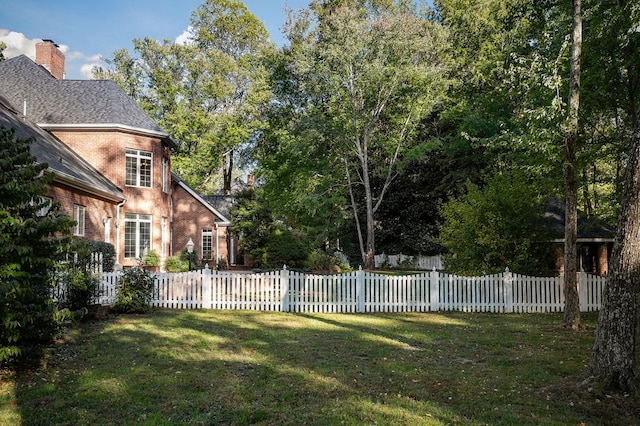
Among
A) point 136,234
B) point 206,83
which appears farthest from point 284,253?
point 206,83

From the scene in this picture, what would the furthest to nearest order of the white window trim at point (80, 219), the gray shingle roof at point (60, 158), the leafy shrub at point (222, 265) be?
the leafy shrub at point (222, 265), the white window trim at point (80, 219), the gray shingle roof at point (60, 158)

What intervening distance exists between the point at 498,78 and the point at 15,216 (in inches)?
1074

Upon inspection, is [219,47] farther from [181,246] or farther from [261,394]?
[261,394]

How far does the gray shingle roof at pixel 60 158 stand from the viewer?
15.8 m

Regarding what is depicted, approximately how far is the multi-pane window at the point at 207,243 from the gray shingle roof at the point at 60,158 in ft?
27.6

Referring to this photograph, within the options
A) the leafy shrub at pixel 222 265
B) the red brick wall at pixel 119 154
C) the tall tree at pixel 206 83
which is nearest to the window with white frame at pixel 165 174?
the red brick wall at pixel 119 154

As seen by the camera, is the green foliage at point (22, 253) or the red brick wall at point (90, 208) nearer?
the green foliage at point (22, 253)

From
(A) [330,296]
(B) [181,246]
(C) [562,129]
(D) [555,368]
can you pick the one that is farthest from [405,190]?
(D) [555,368]

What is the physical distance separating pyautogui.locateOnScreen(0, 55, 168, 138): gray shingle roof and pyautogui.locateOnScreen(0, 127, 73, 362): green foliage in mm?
15687

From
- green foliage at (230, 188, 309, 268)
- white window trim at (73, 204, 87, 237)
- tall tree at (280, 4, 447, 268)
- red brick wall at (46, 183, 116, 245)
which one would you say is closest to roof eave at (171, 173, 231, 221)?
green foliage at (230, 188, 309, 268)

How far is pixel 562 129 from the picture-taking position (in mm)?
10148

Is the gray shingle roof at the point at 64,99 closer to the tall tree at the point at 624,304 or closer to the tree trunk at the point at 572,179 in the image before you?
the tree trunk at the point at 572,179

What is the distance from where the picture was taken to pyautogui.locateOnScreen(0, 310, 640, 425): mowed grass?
501 cm

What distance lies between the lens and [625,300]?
18.6ft
